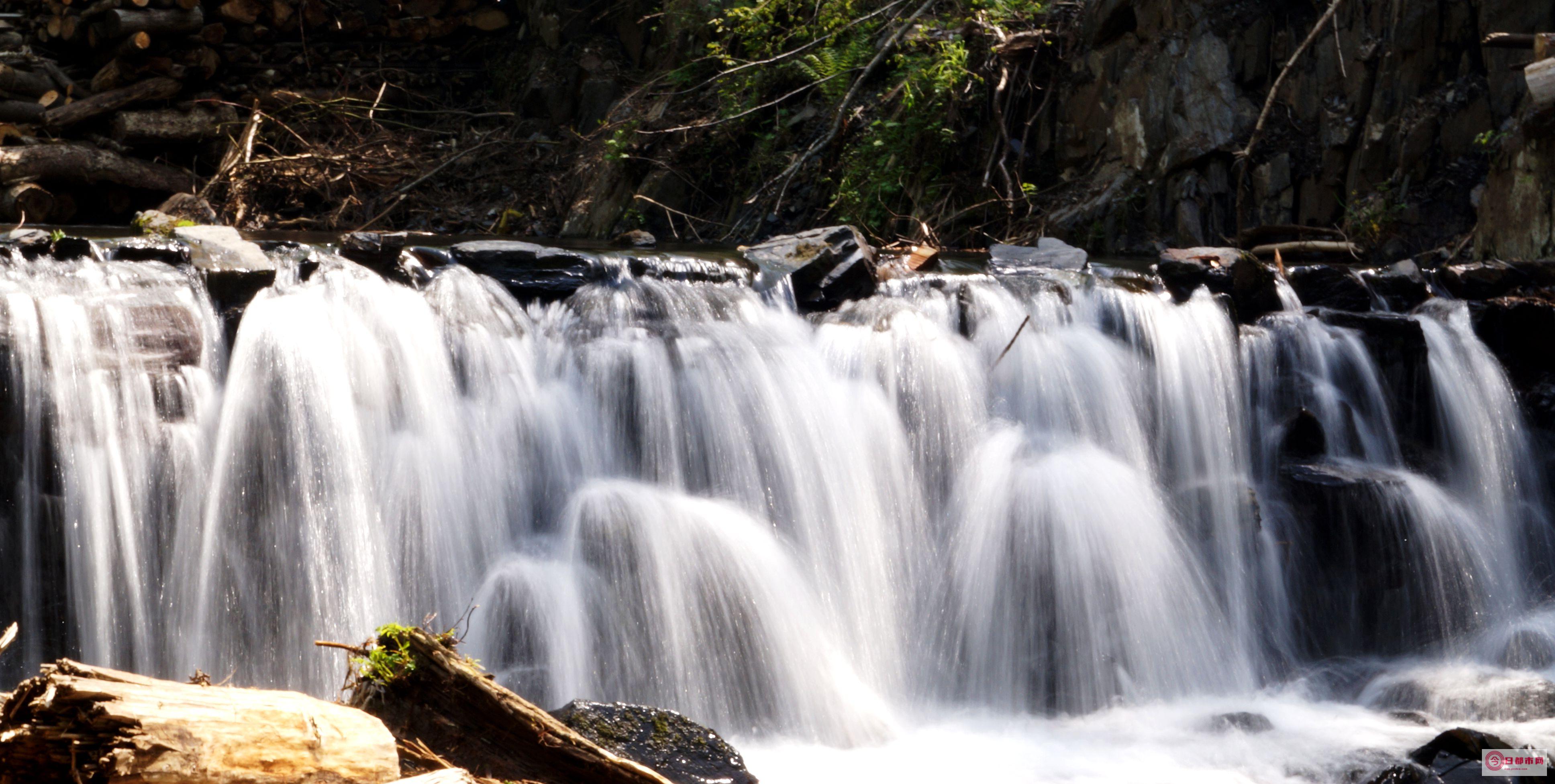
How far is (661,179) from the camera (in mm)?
10695

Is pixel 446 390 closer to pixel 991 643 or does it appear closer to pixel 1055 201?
pixel 991 643

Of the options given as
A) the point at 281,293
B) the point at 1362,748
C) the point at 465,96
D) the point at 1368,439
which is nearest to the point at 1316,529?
the point at 1368,439

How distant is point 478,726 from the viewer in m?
2.91

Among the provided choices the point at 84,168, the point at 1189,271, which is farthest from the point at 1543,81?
the point at 84,168

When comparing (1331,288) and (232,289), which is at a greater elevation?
(232,289)

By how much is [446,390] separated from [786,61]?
254 inches

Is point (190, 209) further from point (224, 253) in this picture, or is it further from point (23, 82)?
point (224, 253)

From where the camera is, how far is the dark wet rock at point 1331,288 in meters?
6.44

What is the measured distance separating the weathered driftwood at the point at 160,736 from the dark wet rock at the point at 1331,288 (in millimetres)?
5665

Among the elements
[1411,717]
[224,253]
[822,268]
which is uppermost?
[224,253]

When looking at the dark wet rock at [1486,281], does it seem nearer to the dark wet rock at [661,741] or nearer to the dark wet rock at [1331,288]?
the dark wet rock at [1331,288]

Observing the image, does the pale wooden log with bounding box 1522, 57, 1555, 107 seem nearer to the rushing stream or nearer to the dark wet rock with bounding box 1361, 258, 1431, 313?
the dark wet rock with bounding box 1361, 258, 1431, 313

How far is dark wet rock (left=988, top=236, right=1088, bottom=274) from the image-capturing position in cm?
676

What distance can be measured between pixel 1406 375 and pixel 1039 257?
2.04 meters
